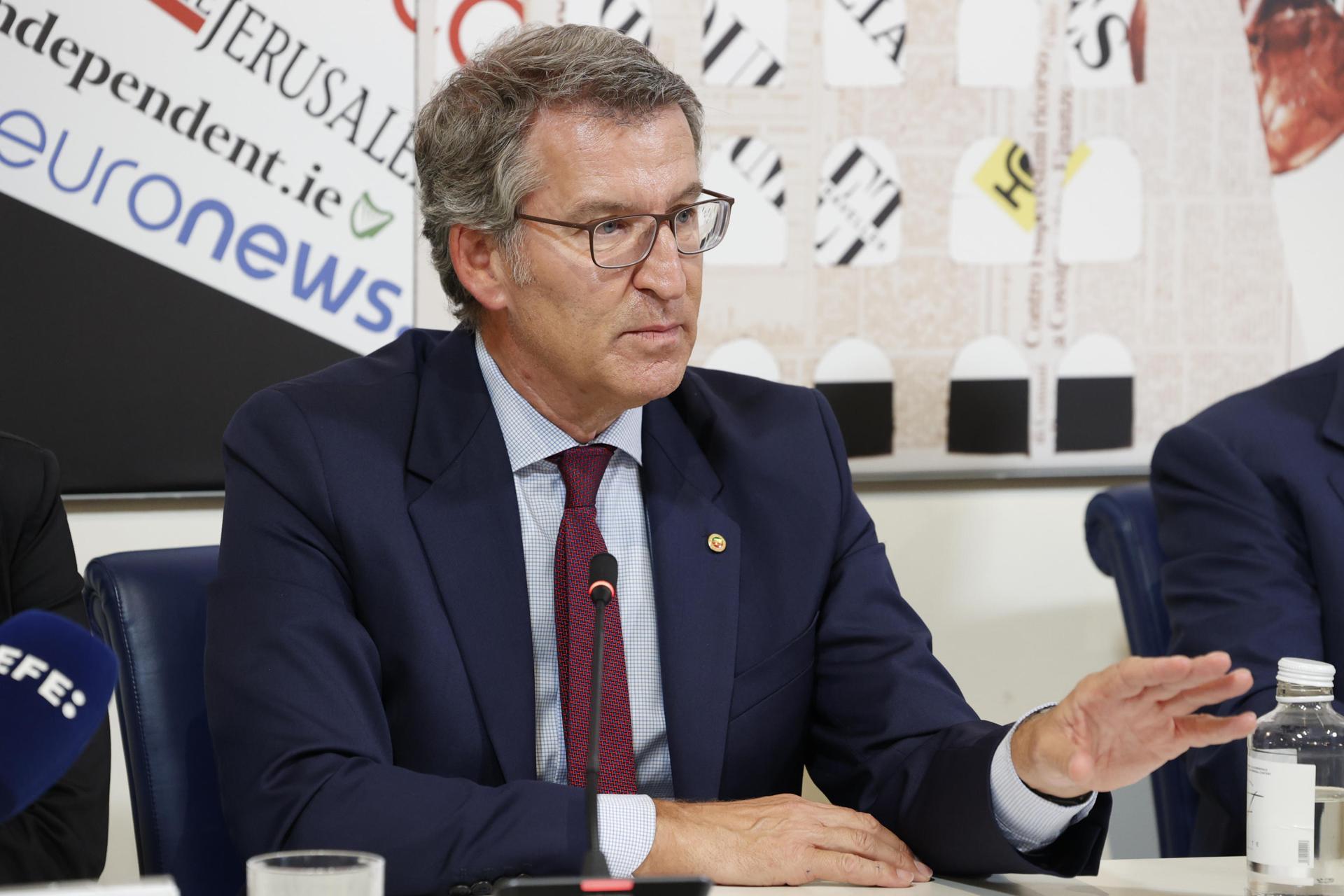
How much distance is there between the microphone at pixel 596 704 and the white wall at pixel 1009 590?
1.36 m

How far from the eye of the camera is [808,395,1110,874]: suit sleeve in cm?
146

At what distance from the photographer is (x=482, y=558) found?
1.67 metres

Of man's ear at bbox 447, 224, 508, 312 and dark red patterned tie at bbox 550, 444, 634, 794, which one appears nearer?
dark red patterned tie at bbox 550, 444, 634, 794

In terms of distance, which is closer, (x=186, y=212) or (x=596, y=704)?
(x=596, y=704)

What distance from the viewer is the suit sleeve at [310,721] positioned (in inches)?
54.5

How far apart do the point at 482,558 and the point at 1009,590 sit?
1349mm

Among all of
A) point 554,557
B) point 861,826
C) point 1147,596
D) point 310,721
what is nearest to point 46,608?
point 310,721

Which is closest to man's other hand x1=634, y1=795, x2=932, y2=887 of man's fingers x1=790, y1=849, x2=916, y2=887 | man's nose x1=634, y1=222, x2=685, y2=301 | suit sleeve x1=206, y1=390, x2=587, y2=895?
man's fingers x1=790, y1=849, x2=916, y2=887

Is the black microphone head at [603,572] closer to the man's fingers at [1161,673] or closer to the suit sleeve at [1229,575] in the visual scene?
the man's fingers at [1161,673]

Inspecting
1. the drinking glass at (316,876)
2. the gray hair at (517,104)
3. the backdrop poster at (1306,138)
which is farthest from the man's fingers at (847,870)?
the backdrop poster at (1306,138)

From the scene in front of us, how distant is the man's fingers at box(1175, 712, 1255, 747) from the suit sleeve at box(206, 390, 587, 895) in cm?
53

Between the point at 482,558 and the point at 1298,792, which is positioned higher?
the point at 482,558

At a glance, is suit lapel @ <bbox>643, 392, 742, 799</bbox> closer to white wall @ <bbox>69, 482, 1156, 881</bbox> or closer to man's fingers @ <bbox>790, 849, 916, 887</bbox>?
man's fingers @ <bbox>790, 849, 916, 887</bbox>

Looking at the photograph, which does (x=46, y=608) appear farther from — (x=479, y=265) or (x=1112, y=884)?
(x=1112, y=884)
